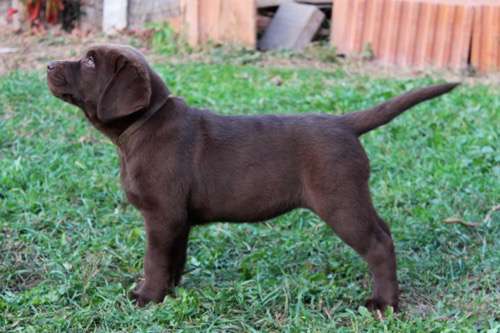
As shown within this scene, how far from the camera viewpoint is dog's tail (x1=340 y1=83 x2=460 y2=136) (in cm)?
432

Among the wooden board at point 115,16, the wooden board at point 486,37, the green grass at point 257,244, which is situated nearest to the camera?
the green grass at point 257,244

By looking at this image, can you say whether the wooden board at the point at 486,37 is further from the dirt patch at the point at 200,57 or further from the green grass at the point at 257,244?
the green grass at the point at 257,244

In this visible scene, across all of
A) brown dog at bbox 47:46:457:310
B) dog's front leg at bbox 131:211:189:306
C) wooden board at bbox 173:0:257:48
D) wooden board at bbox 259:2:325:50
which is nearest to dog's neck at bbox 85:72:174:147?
brown dog at bbox 47:46:457:310

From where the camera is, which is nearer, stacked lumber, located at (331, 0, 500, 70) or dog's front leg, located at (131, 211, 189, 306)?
dog's front leg, located at (131, 211, 189, 306)

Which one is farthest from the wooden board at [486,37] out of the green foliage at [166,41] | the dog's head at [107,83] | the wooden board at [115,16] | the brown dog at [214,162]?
the dog's head at [107,83]

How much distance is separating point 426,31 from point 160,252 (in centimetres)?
587

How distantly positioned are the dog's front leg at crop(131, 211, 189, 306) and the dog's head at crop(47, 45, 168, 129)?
53cm

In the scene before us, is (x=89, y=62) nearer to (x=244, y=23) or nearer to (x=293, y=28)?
(x=244, y=23)

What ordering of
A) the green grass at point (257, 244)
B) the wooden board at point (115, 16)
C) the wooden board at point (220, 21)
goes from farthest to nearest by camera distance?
the wooden board at point (115, 16), the wooden board at point (220, 21), the green grass at point (257, 244)

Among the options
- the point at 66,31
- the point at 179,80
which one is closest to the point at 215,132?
the point at 179,80

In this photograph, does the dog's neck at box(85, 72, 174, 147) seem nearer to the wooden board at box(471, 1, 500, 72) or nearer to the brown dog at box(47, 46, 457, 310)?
the brown dog at box(47, 46, 457, 310)

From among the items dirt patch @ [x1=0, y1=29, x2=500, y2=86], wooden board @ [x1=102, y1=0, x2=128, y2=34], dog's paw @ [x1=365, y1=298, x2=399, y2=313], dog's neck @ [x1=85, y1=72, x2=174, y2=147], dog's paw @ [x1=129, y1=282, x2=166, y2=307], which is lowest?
dog's paw @ [x1=129, y1=282, x2=166, y2=307]

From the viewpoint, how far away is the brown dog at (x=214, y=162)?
423 cm

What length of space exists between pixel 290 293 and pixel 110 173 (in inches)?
91.1
